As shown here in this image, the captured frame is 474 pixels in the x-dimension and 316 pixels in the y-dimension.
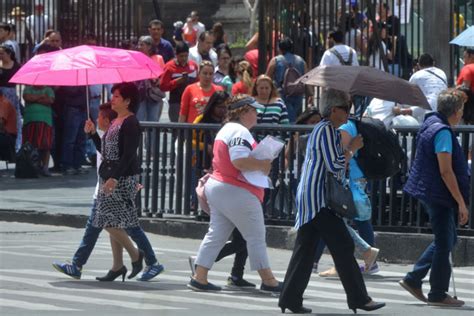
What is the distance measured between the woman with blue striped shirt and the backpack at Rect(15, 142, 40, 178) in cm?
985

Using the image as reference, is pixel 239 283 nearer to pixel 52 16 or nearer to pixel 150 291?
pixel 150 291

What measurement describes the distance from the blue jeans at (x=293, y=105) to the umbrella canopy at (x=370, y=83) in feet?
24.0

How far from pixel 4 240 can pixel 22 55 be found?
7536mm

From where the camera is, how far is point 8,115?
68.1 feet

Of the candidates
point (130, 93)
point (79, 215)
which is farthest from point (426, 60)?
point (130, 93)

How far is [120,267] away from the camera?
12562 mm

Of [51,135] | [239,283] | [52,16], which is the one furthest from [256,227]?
[52,16]

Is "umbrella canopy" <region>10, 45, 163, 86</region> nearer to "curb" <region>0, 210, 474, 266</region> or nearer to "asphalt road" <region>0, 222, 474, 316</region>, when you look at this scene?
"asphalt road" <region>0, 222, 474, 316</region>

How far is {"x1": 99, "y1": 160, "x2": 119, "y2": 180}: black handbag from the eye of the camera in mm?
12305

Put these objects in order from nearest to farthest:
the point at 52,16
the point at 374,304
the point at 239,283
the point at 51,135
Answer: the point at 374,304 < the point at 239,283 < the point at 51,135 < the point at 52,16

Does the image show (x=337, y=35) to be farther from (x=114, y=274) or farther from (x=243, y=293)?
(x=243, y=293)

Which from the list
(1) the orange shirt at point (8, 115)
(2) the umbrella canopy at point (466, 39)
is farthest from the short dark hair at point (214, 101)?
(1) the orange shirt at point (8, 115)

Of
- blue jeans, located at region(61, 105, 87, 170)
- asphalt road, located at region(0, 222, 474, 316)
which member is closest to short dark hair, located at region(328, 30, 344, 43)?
asphalt road, located at region(0, 222, 474, 316)

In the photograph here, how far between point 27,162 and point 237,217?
8986mm
